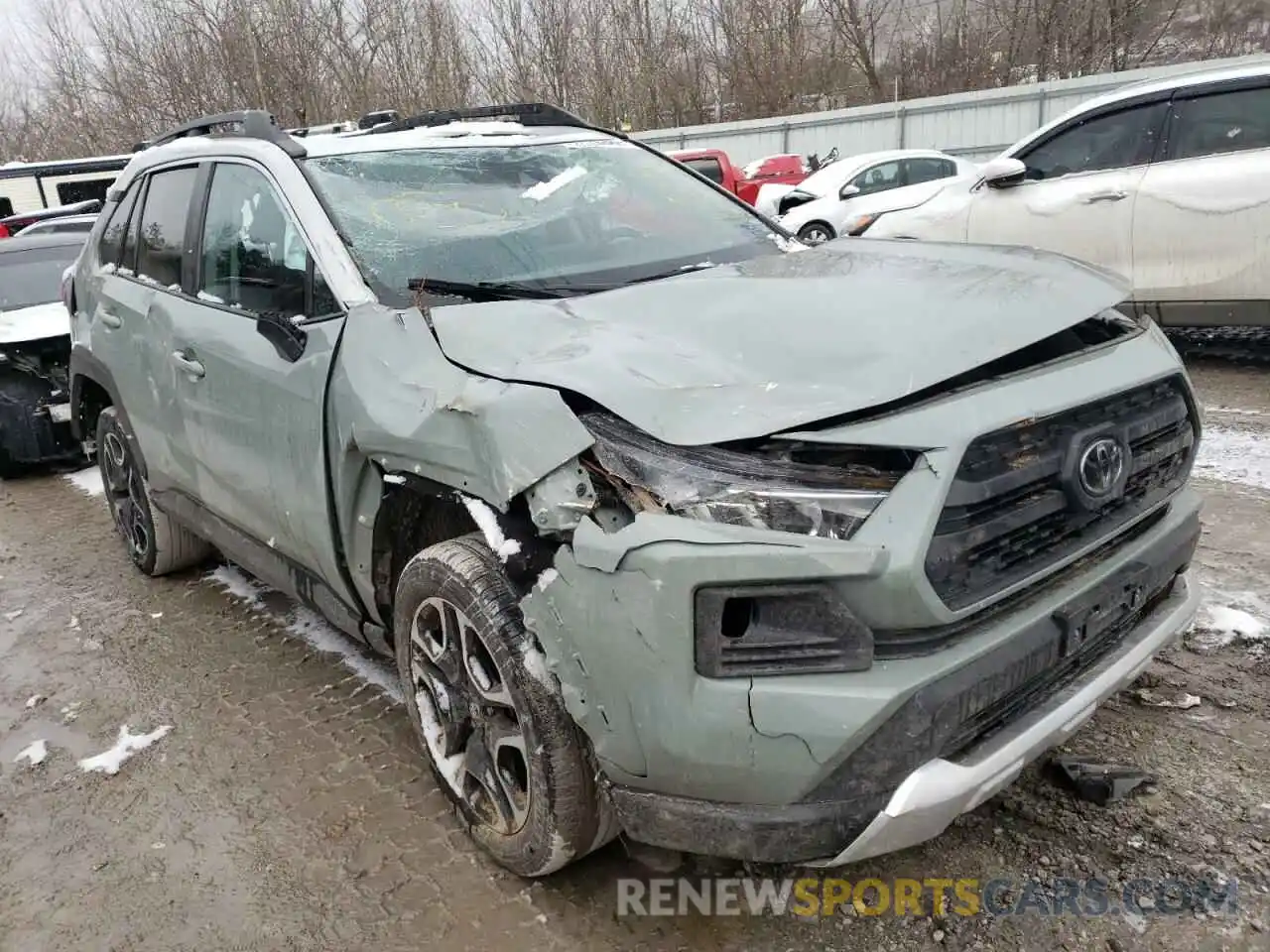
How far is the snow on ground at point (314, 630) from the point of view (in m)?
3.58

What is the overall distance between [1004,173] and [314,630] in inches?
206

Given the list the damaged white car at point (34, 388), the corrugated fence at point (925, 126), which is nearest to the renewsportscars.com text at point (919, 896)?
the damaged white car at point (34, 388)

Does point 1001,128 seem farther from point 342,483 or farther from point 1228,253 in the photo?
point 342,483

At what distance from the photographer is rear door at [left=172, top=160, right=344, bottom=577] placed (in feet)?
9.32

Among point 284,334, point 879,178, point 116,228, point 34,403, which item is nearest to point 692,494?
point 284,334

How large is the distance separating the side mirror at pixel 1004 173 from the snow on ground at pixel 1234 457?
2.22m

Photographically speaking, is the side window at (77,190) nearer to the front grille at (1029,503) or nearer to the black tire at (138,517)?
the black tire at (138,517)

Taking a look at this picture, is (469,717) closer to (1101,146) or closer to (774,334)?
(774,334)

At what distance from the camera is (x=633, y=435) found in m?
2.04

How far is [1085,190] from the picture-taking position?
21.4ft

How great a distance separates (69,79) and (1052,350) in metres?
42.8

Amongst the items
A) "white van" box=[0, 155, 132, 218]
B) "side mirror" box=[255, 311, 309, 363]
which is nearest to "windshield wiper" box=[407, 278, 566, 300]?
"side mirror" box=[255, 311, 309, 363]

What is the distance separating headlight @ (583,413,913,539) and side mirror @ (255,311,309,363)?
3.99 feet

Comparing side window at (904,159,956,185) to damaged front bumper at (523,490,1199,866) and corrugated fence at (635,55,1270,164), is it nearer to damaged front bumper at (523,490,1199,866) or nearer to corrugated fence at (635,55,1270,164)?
corrugated fence at (635,55,1270,164)
